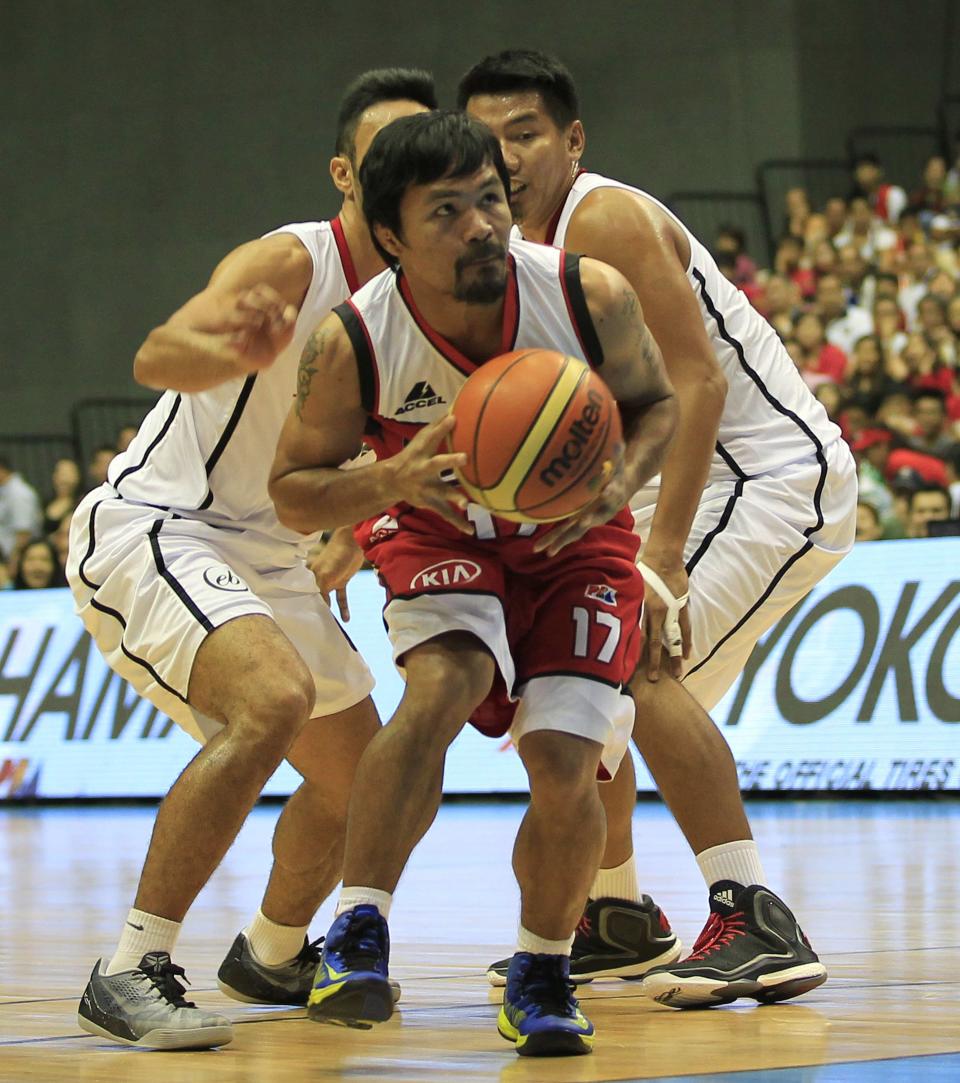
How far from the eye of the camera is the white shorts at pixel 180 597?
4547 mm

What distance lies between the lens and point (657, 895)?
23.1ft

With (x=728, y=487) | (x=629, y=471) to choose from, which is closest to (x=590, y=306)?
(x=629, y=471)

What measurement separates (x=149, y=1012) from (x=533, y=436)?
1.50 meters

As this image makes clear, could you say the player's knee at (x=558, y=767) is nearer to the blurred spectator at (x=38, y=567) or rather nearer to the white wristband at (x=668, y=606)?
the white wristband at (x=668, y=606)

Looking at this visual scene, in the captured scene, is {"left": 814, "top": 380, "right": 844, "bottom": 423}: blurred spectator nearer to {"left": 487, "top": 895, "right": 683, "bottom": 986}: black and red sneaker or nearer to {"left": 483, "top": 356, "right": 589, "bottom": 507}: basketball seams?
{"left": 487, "top": 895, "right": 683, "bottom": 986}: black and red sneaker

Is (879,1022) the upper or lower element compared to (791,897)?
upper

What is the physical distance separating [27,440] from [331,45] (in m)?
5.49

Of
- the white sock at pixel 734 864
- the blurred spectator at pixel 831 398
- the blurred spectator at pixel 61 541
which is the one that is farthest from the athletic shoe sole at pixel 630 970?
the blurred spectator at pixel 61 541

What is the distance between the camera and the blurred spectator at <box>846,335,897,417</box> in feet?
44.6

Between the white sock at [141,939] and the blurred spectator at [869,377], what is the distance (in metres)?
10.1

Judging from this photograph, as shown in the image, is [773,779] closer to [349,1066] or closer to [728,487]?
[728,487]

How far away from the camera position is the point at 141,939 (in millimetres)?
4152

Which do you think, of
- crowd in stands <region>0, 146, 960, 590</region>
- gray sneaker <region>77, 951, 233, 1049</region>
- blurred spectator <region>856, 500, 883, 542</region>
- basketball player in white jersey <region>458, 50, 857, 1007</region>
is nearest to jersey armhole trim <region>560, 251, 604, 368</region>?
basketball player in white jersey <region>458, 50, 857, 1007</region>

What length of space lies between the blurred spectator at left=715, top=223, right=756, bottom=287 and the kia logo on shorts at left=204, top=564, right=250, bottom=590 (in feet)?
41.3
